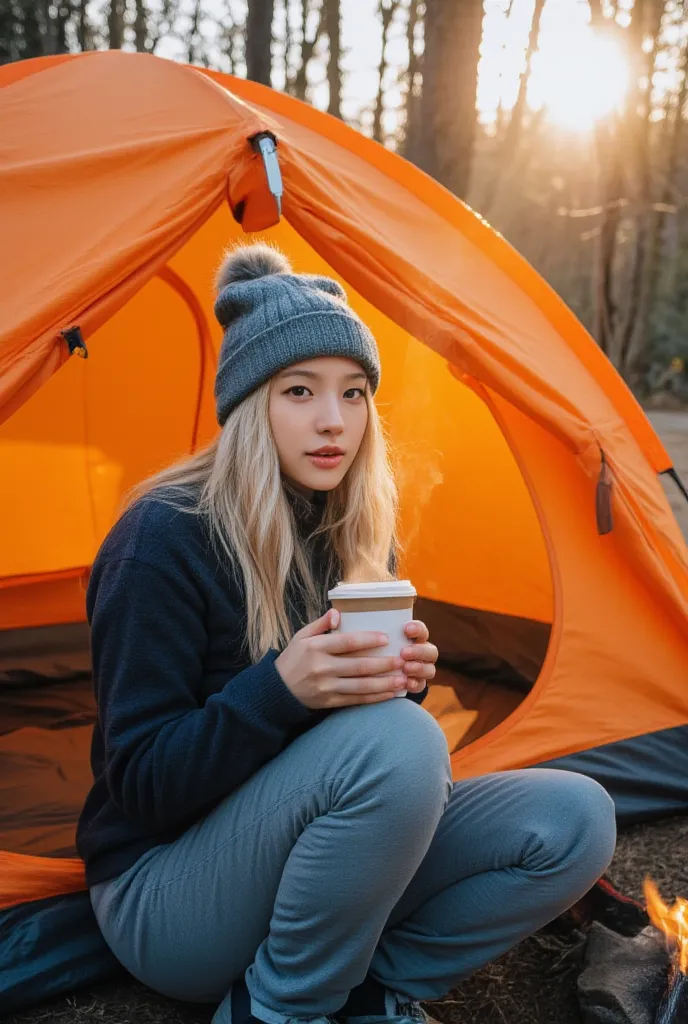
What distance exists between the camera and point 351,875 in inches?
48.3

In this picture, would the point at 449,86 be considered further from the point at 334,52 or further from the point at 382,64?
the point at 382,64

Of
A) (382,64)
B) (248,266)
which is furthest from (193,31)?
(248,266)

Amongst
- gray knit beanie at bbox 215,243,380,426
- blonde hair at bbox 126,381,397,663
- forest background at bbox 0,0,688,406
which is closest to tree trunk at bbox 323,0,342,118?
forest background at bbox 0,0,688,406

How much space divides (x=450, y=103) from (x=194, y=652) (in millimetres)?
4166

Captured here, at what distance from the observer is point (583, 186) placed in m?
19.0

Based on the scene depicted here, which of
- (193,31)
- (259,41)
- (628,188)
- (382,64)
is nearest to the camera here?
(259,41)

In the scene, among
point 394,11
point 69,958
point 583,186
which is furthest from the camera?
point 583,186

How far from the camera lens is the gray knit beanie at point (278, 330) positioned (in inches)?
58.2

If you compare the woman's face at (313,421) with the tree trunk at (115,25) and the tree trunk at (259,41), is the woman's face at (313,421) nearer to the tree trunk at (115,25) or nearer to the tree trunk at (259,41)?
the tree trunk at (259,41)

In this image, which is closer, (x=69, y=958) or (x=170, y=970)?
(x=170, y=970)

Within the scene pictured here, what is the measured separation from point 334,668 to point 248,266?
2.62ft

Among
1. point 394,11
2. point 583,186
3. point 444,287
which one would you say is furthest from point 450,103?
point 583,186

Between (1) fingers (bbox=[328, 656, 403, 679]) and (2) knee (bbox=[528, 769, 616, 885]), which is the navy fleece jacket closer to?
(1) fingers (bbox=[328, 656, 403, 679])

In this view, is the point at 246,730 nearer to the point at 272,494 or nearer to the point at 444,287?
the point at 272,494
